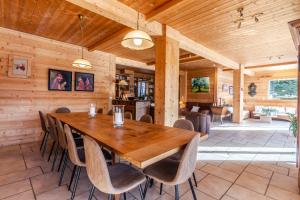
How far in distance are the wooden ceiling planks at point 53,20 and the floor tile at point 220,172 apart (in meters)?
3.16

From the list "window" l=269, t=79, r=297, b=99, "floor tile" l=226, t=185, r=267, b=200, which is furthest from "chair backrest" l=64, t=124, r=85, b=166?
"window" l=269, t=79, r=297, b=99

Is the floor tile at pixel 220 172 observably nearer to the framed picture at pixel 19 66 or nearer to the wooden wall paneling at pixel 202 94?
the framed picture at pixel 19 66

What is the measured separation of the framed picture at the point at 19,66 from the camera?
375 cm

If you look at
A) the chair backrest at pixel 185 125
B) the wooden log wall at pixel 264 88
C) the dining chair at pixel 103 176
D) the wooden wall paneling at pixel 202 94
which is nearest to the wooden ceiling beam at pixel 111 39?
the chair backrest at pixel 185 125

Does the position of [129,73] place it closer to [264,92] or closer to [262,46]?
[262,46]

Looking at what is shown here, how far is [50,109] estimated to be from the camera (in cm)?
438

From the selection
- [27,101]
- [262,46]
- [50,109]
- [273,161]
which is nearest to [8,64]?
[27,101]

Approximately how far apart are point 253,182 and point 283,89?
8992mm

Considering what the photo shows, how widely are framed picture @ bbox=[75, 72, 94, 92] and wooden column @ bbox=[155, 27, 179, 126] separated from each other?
262 centimetres

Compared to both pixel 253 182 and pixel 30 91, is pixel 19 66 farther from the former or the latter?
pixel 253 182

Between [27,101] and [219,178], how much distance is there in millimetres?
4420

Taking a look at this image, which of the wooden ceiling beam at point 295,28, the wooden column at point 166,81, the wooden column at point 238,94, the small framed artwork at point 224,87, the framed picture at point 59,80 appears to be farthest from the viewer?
the small framed artwork at point 224,87

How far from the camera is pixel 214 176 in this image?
8.06ft

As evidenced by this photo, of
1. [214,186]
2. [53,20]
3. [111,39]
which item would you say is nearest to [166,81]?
[111,39]
